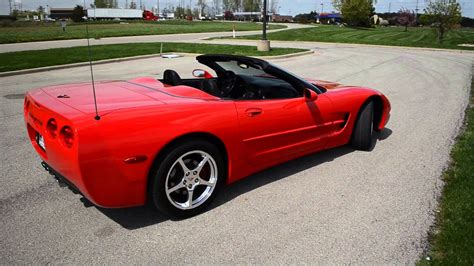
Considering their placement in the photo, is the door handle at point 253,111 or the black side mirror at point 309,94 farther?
the black side mirror at point 309,94

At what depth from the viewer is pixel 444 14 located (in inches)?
1001

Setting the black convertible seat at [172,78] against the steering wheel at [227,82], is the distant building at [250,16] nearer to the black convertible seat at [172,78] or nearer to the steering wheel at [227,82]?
the steering wheel at [227,82]

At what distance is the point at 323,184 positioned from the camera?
3.79 meters

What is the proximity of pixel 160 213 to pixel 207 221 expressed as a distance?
42 cm

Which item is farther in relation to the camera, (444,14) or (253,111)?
(444,14)

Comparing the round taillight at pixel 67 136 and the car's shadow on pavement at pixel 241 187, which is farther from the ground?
the round taillight at pixel 67 136

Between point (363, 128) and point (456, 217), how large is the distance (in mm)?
1682

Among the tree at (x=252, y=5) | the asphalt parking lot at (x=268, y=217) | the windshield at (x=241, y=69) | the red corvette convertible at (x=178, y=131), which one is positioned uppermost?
the tree at (x=252, y=5)

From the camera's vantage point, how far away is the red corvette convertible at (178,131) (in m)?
2.59

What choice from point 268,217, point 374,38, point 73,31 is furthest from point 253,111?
point 73,31

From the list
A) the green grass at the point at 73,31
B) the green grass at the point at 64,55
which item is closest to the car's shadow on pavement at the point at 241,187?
the green grass at the point at 64,55

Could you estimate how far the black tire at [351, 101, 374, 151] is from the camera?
456 cm

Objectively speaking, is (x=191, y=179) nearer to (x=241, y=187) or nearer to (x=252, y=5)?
(x=241, y=187)

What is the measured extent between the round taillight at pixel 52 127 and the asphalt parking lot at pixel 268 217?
2.44 ft
